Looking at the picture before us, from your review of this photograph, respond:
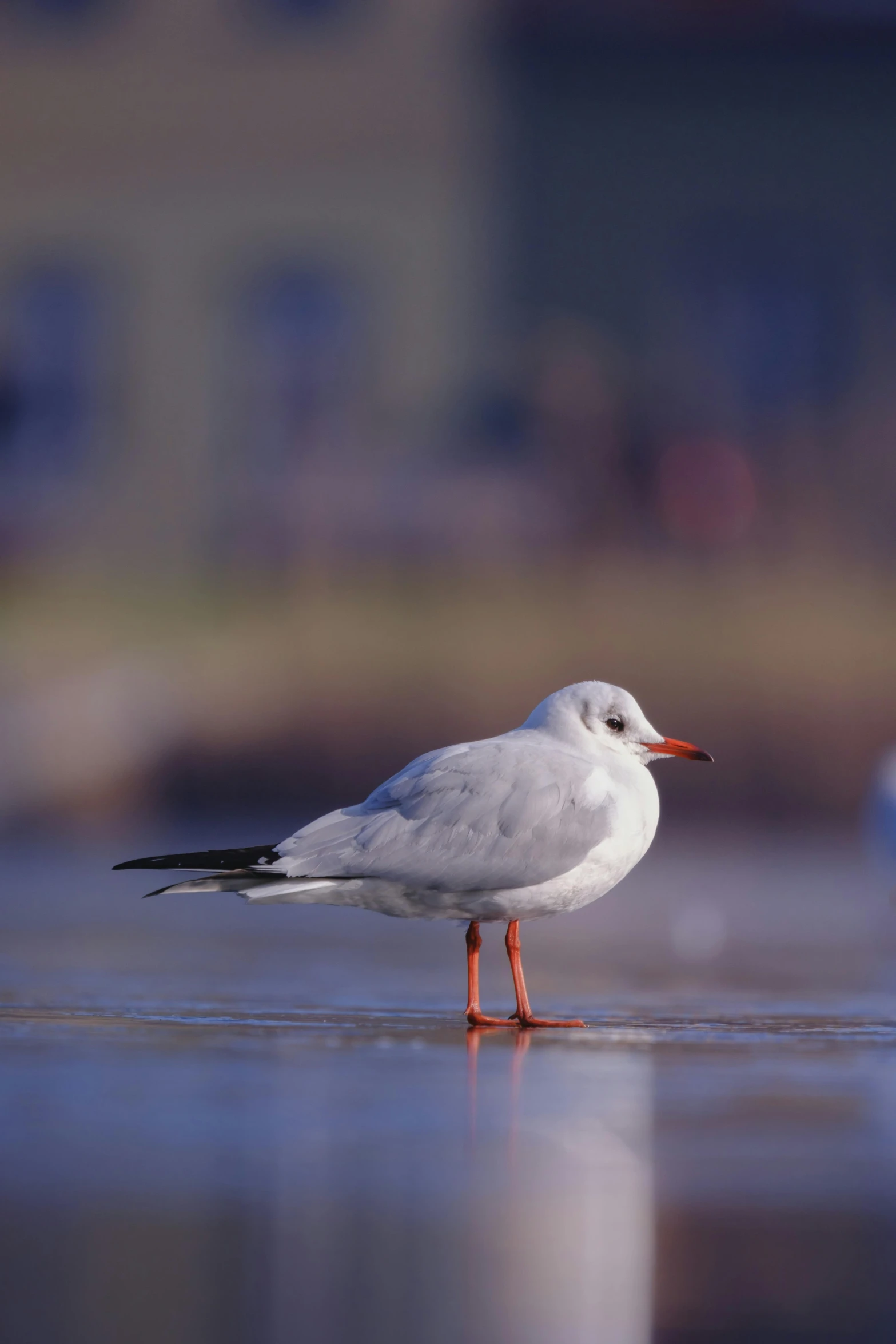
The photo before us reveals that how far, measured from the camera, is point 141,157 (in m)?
20.8

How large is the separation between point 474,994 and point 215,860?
664mm

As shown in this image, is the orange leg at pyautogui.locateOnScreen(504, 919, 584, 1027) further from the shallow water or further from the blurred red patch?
the blurred red patch

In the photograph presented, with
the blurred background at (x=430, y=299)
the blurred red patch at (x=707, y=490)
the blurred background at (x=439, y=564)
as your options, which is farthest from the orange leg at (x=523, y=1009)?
the blurred red patch at (x=707, y=490)

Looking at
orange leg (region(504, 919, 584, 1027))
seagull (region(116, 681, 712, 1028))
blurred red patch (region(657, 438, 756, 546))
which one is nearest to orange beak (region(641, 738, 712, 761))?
seagull (region(116, 681, 712, 1028))

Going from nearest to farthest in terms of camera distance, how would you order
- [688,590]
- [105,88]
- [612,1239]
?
1. [612,1239]
2. [688,590]
3. [105,88]

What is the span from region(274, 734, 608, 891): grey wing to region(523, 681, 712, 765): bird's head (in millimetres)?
225

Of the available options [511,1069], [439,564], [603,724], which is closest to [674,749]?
[603,724]

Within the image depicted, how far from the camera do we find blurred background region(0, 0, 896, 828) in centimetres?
1938

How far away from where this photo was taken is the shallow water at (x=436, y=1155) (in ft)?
9.18

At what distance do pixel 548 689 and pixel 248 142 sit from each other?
699 cm

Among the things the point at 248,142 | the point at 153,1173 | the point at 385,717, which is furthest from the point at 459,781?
the point at 248,142

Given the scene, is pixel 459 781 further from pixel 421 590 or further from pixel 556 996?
pixel 421 590

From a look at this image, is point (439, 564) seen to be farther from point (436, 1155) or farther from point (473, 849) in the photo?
point (436, 1155)

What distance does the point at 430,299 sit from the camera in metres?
20.6
